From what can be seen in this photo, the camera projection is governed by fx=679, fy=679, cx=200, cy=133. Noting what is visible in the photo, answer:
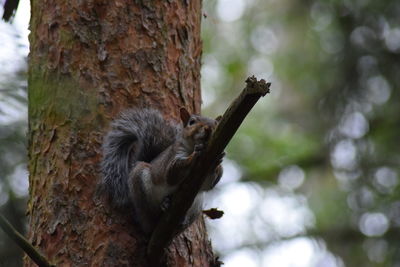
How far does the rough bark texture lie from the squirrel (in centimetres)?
A: 5

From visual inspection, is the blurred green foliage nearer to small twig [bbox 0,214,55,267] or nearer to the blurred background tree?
the blurred background tree

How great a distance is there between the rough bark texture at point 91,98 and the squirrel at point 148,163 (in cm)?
5

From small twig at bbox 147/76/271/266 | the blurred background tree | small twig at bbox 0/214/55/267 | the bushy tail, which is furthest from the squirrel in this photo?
the blurred background tree

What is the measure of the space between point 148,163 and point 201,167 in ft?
1.63

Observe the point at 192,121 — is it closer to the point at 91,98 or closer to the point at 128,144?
the point at 128,144

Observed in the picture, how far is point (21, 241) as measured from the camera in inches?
72.3

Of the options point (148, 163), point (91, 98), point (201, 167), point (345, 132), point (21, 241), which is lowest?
point (21, 241)

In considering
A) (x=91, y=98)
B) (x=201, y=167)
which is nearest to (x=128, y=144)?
(x=91, y=98)

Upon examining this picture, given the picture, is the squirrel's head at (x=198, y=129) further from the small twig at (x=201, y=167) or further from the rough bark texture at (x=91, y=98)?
the small twig at (x=201, y=167)

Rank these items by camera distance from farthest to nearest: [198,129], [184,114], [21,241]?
[184,114], [198,129], [21,241]

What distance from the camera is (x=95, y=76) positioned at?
2447 mm

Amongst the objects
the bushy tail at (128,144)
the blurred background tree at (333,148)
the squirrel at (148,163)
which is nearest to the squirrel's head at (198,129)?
the squirrel at (148,163)

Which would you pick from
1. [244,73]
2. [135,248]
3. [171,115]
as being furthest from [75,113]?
[244,73]

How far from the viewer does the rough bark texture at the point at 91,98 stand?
7.28ft
